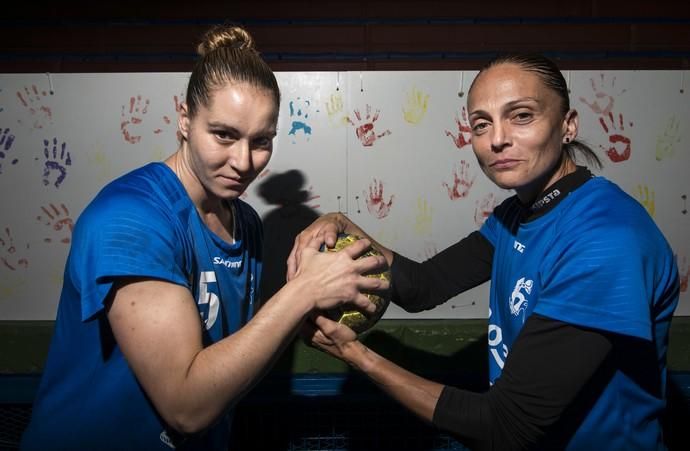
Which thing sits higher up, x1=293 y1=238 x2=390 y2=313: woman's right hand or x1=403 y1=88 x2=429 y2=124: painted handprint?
x1=403 y1=88 x2=429 y2=124: painted handprint

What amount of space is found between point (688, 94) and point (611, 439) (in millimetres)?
2073

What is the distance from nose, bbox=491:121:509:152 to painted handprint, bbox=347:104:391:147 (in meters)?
1.26

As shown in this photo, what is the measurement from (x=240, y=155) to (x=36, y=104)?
6.23 feet

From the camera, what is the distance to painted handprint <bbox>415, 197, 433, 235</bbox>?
2479 millimetres

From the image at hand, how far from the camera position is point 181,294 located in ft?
3.12

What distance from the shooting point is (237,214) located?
1.49 meters

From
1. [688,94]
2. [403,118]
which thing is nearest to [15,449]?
[403,118]

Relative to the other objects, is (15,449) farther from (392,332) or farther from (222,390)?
(392,332)

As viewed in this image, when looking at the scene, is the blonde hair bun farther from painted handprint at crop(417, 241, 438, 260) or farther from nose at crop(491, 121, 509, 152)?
painted handprint at crop(417, 241, 438, 260)

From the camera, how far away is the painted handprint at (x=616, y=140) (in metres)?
2.41

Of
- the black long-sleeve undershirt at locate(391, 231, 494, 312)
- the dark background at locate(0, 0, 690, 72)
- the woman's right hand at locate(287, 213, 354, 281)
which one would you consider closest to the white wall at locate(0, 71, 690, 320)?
the dark background at locate(0, 0, 690, 72)

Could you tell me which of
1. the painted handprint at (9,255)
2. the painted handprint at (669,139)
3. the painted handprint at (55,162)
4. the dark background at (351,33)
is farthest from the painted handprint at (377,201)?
the painted handprint at (9,255)

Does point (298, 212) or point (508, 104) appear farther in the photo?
point (298, 212)

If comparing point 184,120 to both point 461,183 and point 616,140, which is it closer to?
point 461,183
